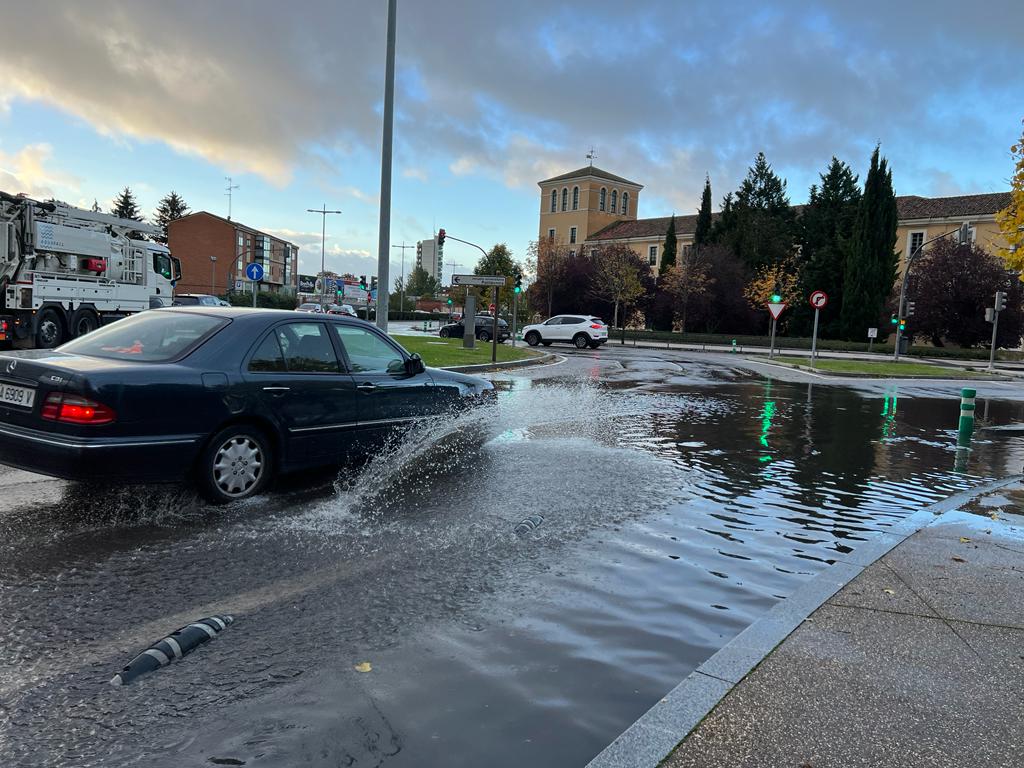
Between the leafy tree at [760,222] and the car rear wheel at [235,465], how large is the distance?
6494cm

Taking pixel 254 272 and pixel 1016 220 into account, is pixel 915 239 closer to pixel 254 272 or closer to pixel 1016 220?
pixel 254 272

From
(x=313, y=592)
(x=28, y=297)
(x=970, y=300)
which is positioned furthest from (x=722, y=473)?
(x=970, y=300)

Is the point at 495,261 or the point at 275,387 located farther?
the point at 495,261

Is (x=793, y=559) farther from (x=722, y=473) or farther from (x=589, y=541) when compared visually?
(x=722, y=473)

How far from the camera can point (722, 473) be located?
8.07 metres

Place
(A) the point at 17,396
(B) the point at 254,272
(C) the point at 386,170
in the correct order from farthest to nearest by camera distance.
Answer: (B) the point at 254,272 → (C) the point at 386,170 → (A) the point at 17,396

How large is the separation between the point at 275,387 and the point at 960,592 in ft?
15.9

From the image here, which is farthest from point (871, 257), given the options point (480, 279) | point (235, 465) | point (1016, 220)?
point (235, 465)

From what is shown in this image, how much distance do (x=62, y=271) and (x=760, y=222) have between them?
61024mm

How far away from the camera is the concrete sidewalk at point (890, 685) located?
262 cm

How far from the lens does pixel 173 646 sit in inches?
130

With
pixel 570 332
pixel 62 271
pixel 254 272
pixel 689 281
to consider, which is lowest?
pixel 570 332

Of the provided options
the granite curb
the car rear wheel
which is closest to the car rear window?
the car rear wheel

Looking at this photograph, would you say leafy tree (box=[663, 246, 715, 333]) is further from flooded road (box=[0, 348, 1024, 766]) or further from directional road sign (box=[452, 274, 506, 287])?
flooded road (box=[0, 348, 1024, 766])
